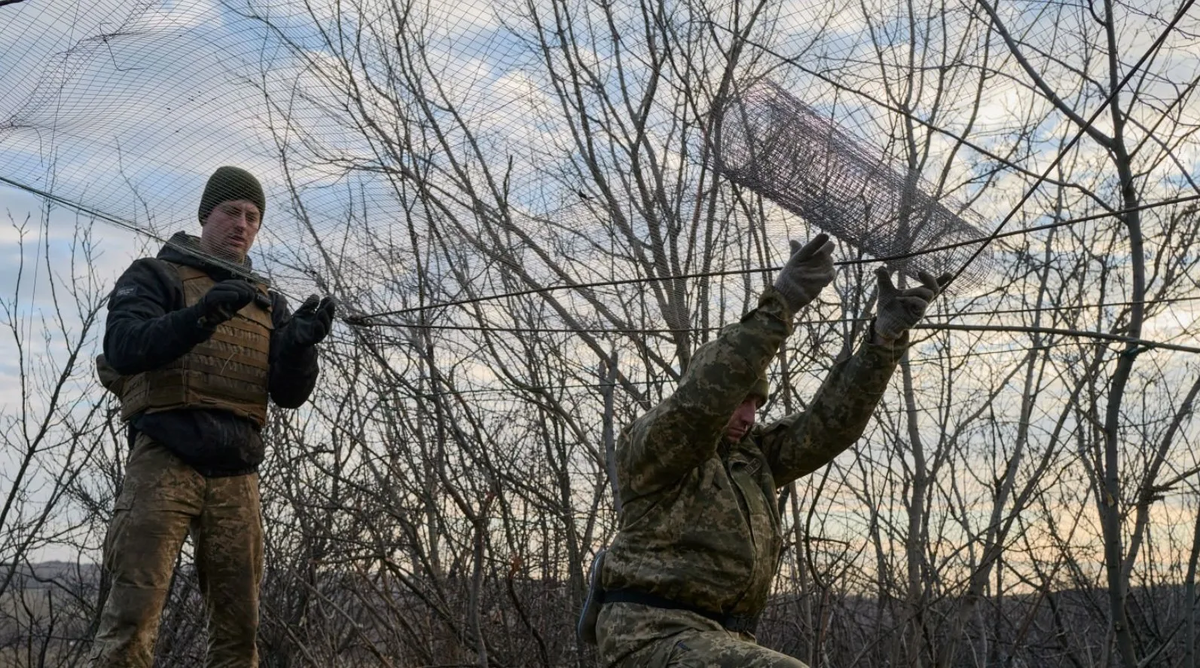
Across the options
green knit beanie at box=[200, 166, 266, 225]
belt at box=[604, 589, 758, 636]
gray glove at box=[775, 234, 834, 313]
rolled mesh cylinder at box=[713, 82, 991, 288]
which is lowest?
belt at box=[604, 589, 758, 636]

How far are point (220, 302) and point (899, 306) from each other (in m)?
1.76

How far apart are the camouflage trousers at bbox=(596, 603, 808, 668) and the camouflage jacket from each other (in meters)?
0.05

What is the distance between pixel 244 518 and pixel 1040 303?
4.68 m

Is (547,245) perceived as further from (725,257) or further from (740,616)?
(740,616)

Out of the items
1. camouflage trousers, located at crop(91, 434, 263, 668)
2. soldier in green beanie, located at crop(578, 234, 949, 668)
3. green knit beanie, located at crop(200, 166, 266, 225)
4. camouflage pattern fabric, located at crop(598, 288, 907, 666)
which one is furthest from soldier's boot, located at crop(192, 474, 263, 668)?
camouflage pattern fabric, located at crop(598, 288, 907, 666)

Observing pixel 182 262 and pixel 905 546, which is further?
pixel 905 546

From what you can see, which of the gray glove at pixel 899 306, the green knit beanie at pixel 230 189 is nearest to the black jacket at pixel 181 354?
the green knit beanie at pixel 230 189

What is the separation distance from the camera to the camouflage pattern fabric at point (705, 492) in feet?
8.92

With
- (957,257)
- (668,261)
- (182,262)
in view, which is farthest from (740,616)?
(668,261)

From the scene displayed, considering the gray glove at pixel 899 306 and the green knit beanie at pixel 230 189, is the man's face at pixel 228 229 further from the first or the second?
the gray glove at pixel 899 306

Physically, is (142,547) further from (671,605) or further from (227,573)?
(671,605)

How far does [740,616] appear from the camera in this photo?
113 inches

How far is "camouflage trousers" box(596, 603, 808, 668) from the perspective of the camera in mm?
2541

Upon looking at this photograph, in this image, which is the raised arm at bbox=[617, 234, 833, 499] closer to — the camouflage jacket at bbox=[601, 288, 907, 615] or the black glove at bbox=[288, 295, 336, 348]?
the camouflage jacket at bbox=[601, 288, 907, 615]
